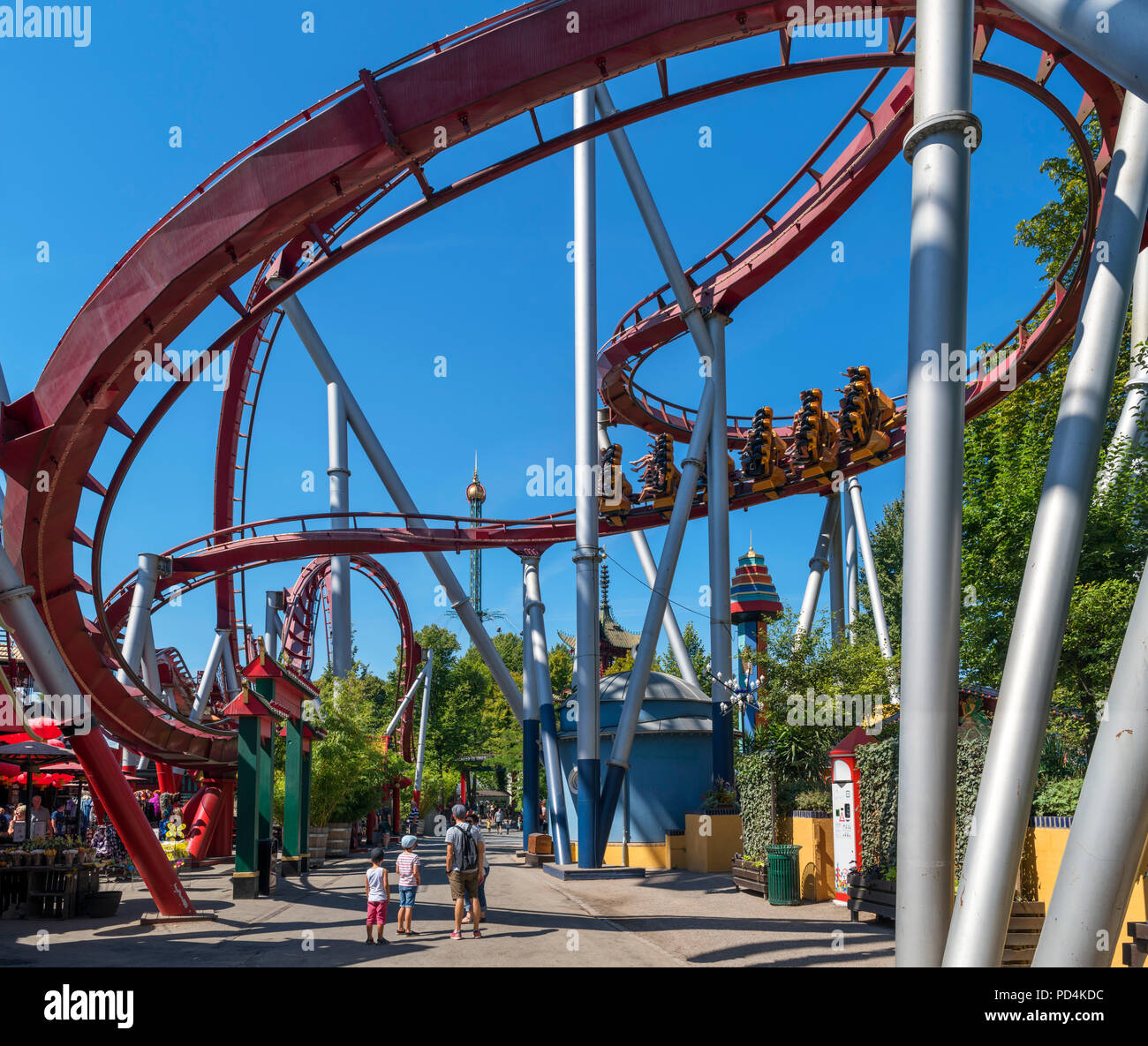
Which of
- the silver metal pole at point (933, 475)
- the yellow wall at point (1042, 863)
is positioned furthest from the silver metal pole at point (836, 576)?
the silver metal pole at point (933, 475)

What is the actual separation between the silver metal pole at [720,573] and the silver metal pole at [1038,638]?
13.8 meters

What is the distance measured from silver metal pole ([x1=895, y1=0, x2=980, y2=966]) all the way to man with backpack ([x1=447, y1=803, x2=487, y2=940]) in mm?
5639

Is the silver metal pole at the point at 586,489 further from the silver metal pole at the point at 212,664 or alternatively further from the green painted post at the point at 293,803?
the silver metal pole at the point at 212,664

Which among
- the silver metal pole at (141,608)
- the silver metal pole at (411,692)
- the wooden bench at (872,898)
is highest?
the silver metal pole at (141,608)

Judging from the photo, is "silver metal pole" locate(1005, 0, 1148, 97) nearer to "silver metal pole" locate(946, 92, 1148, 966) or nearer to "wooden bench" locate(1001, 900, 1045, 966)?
"silver metal pole" locate(946, 92, 1148, 966)

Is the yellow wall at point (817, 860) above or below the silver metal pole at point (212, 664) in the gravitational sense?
below

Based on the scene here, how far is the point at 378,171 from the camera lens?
34.9ft

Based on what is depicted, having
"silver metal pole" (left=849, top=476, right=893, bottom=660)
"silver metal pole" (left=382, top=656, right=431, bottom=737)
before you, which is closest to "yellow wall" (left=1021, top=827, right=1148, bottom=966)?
"silver metal pole" (left=849, top=476, right=893, bottom=660)

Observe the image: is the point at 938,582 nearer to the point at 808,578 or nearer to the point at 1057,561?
the point at 1057,561

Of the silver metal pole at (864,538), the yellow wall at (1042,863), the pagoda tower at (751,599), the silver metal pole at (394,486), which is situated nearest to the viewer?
the yellow wall at (1042,863)

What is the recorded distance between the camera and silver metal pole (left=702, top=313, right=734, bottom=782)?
65.6 feet

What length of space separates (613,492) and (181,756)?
38.7ft

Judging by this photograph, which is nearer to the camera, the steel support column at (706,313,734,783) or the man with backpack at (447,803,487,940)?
the man with backpack at (447,803,487,940)

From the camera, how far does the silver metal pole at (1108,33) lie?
4.64 meters
